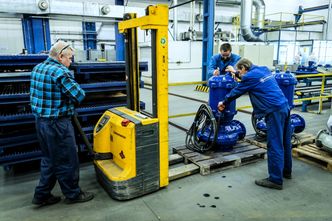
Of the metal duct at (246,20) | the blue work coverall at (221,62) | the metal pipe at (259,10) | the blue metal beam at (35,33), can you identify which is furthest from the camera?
the metal pipe at (259,10)

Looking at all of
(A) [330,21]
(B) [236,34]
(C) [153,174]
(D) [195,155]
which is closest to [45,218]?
(C) [153,174]

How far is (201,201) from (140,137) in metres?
1.07

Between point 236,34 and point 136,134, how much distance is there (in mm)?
17959

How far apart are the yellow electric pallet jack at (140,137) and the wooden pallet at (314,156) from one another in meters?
2.45

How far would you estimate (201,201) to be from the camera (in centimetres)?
313

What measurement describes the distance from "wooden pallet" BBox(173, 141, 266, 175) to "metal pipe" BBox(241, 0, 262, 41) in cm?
1408

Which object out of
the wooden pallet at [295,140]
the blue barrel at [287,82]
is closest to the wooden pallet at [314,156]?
the wooden pallet at [295,140]

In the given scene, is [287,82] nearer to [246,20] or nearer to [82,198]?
[82,198]

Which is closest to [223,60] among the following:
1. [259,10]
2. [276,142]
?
[276,142]

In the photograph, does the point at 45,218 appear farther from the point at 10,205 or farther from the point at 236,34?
the point at 236,34

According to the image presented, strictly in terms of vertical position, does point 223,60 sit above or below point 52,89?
above

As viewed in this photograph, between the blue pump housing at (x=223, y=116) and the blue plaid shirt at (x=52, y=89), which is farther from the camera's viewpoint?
the blue pump housing at (x=223, y=116)

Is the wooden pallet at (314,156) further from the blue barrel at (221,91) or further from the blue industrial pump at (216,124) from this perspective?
the blue barrel at (221,91)

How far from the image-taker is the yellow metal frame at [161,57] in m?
2.90
